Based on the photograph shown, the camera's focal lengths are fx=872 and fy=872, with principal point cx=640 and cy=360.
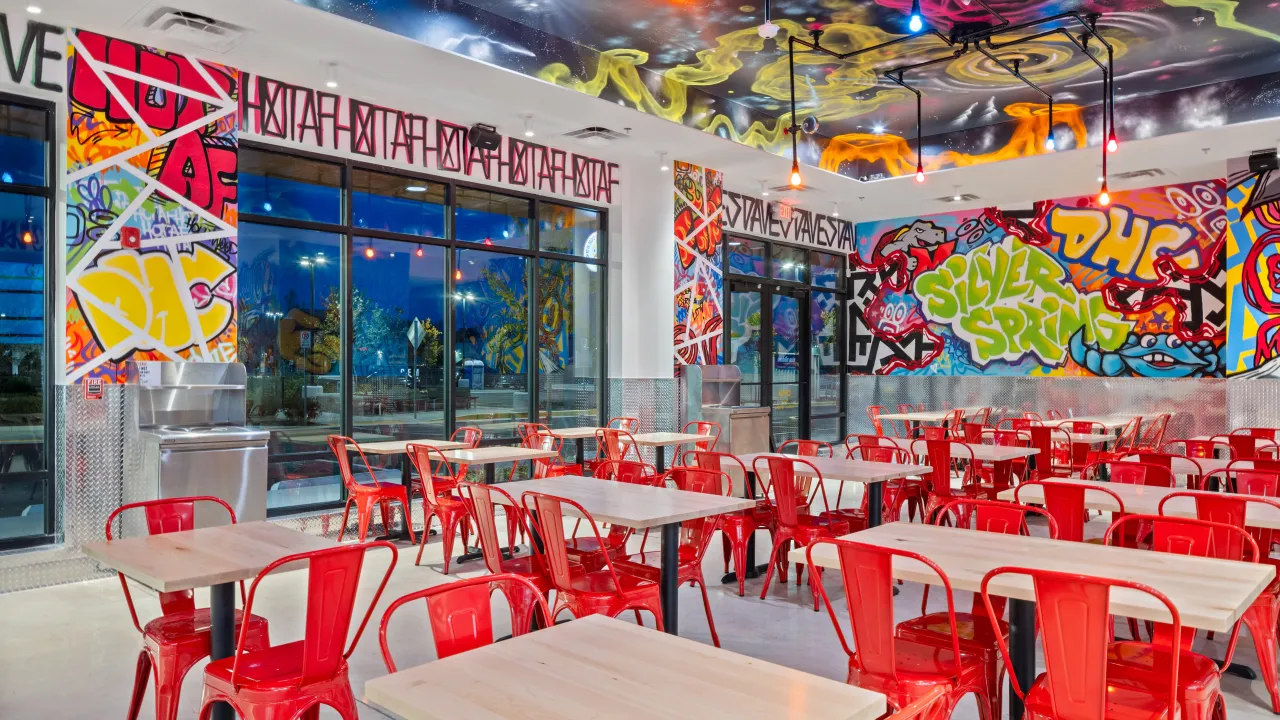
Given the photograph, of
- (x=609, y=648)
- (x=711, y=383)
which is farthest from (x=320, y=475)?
(x=609, y=648)

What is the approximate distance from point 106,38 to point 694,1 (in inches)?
164

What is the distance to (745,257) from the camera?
11.8 metres

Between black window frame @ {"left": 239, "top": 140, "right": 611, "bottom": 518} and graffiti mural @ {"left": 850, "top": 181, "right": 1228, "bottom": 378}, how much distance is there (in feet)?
17.9

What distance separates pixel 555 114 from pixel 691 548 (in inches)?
186

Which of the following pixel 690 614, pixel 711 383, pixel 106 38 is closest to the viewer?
pixel 690 614

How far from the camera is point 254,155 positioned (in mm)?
6984

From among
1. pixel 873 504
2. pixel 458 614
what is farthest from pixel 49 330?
pixel 873 504

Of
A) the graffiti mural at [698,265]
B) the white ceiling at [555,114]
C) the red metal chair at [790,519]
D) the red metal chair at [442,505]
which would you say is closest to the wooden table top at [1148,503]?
the red metal chair at [790,519]

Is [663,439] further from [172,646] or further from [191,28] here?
[172,646]

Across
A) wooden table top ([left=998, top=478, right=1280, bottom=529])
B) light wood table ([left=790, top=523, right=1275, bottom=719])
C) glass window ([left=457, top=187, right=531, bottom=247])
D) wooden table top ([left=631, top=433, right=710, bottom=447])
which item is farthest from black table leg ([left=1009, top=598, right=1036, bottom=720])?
glass window ([left=457, top=187, right=531, bottom=247])

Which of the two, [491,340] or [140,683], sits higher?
[491,340]

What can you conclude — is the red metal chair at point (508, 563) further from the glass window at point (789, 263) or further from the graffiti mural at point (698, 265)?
the glass window at point (789, 263)

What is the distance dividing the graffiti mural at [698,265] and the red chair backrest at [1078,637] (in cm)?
752

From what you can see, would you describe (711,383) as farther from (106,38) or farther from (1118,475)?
(106,38)
